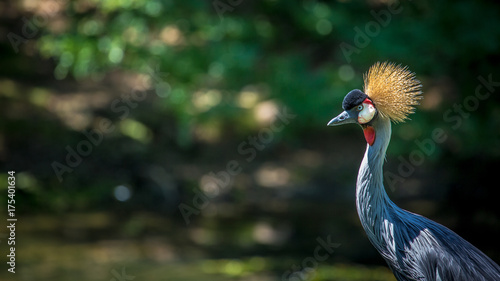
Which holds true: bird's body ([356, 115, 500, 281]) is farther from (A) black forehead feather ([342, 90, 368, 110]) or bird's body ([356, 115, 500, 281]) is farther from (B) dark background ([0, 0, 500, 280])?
(B) dark background ([0, 0, 500, 280])

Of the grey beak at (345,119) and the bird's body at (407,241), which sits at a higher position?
the grey beak at (345,119)

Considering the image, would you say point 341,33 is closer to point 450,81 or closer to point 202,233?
point 450,81

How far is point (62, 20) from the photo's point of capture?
12.5 meters

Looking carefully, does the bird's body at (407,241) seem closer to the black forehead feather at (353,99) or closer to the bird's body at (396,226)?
the bird's body at (396,226)

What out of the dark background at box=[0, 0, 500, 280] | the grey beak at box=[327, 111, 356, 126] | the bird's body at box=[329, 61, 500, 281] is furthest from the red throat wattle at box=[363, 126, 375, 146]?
the dark background at box=[0, 0, 500, 280]

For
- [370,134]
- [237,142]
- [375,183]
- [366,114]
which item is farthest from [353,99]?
[237,142]

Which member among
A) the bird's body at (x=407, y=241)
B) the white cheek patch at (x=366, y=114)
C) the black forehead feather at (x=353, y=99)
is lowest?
the bird's body at (x=407, y=241)

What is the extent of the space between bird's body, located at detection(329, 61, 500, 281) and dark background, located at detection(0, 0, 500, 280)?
9.09 feet

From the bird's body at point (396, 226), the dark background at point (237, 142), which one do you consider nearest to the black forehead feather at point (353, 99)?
the bird's body at point (396, 226)

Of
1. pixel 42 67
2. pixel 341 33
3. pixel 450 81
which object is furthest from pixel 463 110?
pixel 42 67

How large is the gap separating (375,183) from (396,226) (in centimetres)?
31

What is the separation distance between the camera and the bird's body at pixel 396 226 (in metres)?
4.00

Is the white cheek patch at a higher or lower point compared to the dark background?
lower

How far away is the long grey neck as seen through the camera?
4.05 metres
